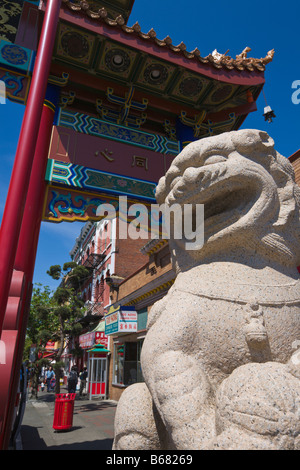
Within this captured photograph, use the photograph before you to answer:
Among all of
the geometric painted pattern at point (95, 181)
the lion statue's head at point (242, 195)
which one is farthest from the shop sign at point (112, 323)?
the lion statue's head at point (242, 195)

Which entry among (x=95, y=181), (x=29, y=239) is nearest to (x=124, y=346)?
(x=95, y=181)

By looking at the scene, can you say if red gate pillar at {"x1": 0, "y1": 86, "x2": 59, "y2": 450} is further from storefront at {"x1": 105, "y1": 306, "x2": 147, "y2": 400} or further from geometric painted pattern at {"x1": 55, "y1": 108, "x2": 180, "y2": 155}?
storefront at {"x1": 105, "y1": 306, "x2": 147, "y2": 400}

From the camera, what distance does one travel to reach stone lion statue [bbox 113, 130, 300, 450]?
4.01ft

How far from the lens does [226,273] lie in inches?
69.7

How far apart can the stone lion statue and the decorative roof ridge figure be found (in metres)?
3.28

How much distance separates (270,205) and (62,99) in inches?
164

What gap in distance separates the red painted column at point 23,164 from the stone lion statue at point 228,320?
122 centimetres

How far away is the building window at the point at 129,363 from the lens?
1127cm

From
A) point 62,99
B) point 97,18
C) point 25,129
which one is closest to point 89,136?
point 62,99

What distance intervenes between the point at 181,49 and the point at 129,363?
10.4 meters

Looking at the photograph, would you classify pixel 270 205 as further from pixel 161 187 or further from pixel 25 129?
pixel 25 129

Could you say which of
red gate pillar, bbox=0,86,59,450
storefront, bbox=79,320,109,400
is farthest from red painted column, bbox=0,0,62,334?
storefront, bbox=79,320,109,400

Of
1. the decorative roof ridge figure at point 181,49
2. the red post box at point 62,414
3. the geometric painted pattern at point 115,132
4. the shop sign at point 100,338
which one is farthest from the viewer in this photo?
the shop sign at point 100,338

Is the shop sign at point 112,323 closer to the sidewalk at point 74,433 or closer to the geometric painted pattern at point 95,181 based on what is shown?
the sidewalk at point 74,433
